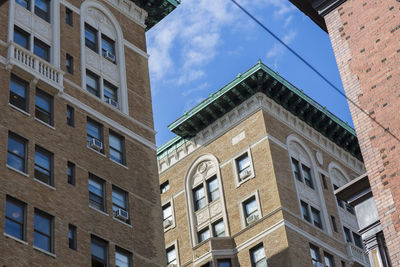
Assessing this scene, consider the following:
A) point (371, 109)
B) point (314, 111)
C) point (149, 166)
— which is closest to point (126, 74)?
point (149, 166)

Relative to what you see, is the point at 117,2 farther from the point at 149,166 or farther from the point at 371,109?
the point at 371,109

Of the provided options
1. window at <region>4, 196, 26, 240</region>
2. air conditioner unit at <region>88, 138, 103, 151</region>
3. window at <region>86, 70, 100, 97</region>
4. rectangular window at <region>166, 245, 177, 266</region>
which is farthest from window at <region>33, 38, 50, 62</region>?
rectangular window at <region>166, 245, 177, 266</region>

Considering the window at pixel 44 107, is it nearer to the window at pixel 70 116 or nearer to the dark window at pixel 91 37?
the window at pixel 70 116

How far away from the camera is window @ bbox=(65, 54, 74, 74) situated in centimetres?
4805

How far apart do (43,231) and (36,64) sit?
9.72m

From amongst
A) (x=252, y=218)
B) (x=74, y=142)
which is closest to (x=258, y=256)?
(x=252, y=218)

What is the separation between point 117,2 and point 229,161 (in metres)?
14.1

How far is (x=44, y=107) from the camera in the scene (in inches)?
1742

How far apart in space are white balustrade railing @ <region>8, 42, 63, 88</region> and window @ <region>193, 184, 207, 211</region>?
799 inches

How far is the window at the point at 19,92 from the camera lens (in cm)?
4262

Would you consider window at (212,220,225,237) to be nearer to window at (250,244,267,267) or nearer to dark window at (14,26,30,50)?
window at (250,244,267,267)

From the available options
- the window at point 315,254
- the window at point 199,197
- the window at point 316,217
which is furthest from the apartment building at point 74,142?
the window at point 316,217

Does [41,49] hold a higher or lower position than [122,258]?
higher

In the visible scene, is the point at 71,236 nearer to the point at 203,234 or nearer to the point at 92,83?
the point at 92,83
